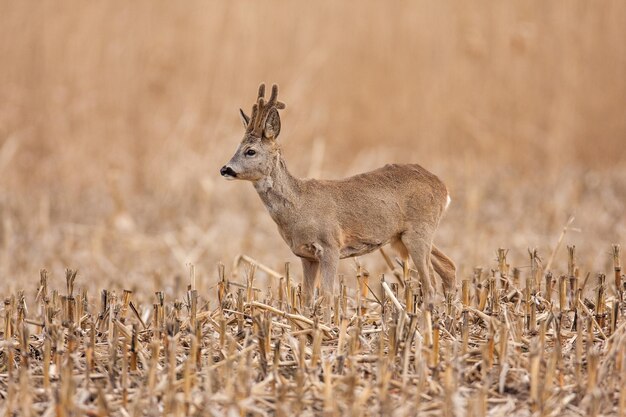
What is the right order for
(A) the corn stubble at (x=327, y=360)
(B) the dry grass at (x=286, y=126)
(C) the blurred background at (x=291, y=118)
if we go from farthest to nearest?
(C) the blurred background at (x=291, y=118), (B) the dry grass at (x=286, y=126), (A) the corn stubble at (x=327, y=360)

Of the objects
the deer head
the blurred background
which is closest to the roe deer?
the deer head

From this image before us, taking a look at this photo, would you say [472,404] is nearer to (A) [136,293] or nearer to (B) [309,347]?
(B) [309,347]

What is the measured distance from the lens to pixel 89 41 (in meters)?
12.4

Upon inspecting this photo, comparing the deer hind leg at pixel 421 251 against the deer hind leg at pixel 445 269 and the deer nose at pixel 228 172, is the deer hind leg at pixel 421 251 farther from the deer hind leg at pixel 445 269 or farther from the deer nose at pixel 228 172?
the deer nose at pixel 228 172

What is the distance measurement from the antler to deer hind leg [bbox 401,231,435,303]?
1.05 meters

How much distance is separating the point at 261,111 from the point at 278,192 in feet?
1.51

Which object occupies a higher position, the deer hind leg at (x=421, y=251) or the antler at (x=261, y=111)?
the antler at (x=261, y=111)

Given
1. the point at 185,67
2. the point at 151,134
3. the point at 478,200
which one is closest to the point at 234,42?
the point at 185,67

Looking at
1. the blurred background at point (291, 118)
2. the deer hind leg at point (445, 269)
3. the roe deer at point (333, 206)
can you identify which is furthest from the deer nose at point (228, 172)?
the blurred background at point (291, 118)

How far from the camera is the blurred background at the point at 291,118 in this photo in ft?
34.3

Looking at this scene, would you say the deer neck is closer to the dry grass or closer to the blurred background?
the dry grass

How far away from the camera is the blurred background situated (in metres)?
10.5

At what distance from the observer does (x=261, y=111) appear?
5.48 metres

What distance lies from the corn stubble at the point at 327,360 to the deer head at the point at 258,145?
689 mm
